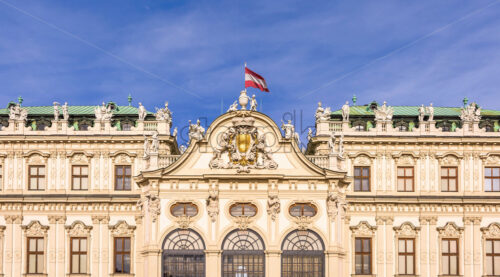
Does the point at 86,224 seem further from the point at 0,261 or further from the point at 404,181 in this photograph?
the point at 404,181

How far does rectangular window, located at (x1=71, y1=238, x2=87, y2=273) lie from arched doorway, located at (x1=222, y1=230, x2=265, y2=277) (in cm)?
1223

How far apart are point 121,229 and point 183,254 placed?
770cm

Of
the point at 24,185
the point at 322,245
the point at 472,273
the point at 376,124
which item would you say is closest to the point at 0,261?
the point at 24,185

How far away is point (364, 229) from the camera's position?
59.1 metres

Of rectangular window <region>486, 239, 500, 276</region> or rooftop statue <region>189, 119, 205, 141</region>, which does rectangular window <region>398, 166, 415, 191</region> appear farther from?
rooftop statue <region>189, 119, 205, 141</region>

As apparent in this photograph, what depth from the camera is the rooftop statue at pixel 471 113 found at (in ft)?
197

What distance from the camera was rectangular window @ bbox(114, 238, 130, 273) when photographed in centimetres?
5853

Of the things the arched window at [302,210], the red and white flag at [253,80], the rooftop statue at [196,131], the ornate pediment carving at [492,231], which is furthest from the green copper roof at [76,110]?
the ornate pediment carving at [492,231]

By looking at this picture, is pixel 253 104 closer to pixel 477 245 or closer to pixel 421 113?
pixel 421 113

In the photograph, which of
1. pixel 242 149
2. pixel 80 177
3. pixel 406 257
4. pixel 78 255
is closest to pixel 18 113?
pixel 80 177

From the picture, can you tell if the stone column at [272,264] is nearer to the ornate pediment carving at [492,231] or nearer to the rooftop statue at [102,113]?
the ornate pediment carving at [492,231]

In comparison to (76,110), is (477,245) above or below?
below

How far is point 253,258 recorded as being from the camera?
53844 millimetres

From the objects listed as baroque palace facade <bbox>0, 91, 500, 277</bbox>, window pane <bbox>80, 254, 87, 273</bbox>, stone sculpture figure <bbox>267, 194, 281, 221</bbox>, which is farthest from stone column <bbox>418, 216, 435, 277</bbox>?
window pane <bbox>80, 254, 87, 273</bbox>
